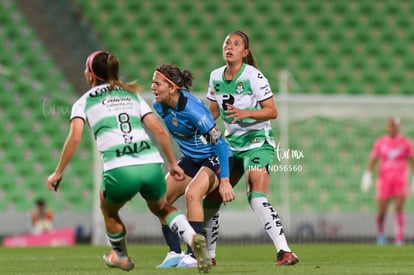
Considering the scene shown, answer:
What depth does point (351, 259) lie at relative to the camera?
9594mm

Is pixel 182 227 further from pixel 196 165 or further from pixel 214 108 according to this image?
pixel 214 108

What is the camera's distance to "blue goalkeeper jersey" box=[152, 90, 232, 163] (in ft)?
26.4

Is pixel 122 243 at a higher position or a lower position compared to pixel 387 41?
lower

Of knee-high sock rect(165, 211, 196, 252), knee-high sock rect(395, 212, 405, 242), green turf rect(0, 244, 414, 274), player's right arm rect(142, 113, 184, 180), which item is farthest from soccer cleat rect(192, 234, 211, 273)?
knee-high sock rect(395, 212, 405, 242)

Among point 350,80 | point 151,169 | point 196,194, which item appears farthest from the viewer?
point 350,80

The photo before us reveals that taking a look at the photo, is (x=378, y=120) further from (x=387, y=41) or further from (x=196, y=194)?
(x=196, y=194)

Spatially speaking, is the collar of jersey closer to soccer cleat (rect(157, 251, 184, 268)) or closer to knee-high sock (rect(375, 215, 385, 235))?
soccer cleat (rect(157, 251, 184, 268))

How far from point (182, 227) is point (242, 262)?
232cm

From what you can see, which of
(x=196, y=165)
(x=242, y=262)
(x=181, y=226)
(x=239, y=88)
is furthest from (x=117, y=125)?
(x=242, y=262)

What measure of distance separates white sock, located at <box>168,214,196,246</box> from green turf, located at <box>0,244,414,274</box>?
1.28 ft

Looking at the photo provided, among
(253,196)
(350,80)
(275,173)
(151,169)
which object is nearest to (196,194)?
(253,196)

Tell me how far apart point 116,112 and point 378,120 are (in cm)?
980

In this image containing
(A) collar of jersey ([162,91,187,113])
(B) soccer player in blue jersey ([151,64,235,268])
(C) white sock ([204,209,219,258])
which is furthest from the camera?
(C) white sock ([204,209,219,258])

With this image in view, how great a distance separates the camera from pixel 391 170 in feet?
51.0
